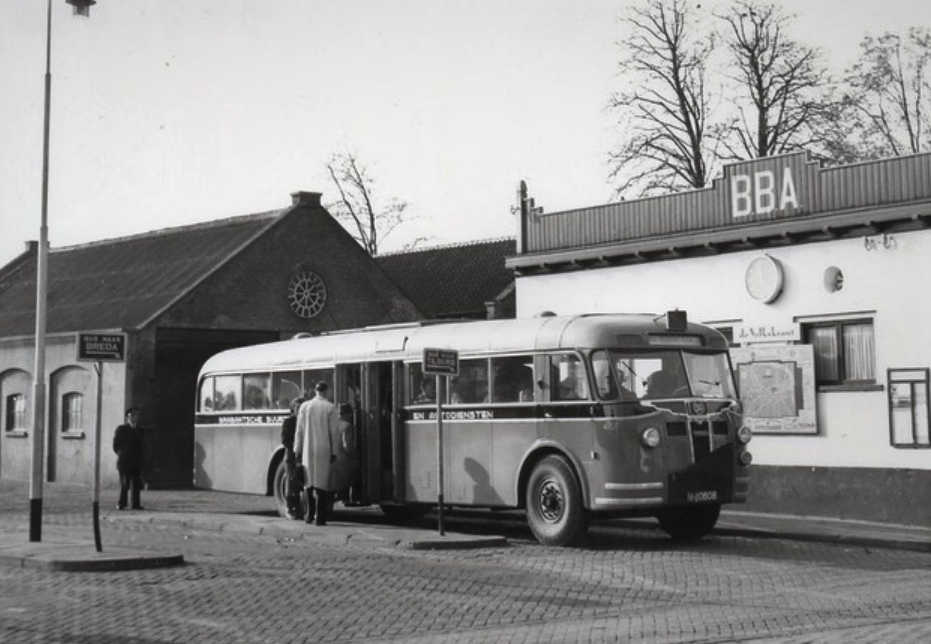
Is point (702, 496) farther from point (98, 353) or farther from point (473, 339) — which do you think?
point (98, 353)

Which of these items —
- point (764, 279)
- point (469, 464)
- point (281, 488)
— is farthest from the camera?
point (764, 279)

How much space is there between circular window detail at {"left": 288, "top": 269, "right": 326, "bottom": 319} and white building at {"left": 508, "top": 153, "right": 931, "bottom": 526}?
12030 mm

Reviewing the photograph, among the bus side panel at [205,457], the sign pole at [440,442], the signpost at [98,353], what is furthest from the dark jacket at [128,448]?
the signpost at [98,353]

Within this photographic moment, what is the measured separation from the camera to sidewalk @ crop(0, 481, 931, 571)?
15281mm

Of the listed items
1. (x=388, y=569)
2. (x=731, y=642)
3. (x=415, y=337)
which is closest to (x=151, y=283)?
(x=415, y=337)

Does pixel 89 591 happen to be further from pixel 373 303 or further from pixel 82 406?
pixel 373 303

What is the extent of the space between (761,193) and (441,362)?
8254 mm

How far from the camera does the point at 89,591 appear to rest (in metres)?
13.2

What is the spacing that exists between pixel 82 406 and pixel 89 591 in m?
21.2

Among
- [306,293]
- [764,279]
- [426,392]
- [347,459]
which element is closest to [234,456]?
[347,459]

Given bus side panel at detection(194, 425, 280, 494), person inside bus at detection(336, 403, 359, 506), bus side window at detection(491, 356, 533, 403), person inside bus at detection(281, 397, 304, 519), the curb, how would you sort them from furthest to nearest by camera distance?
bus side panel at detection(194, 425, 280, 494) → person inside bus at detection(281, 397, 304, 519) → person inside bus at detection(336, 403, 359, 506) → bus side window at detection(491, 356, 533, 403) → the curb

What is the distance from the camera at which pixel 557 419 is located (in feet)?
57.6

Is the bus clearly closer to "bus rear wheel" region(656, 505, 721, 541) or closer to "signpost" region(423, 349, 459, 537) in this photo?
"bus rear wheel" region(656, 505, 721, 541)

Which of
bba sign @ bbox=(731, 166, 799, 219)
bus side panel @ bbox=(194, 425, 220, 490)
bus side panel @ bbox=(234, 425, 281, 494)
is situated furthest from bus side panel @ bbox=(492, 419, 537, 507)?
bba sign @ bbox=(731, 166, 799, 219)
